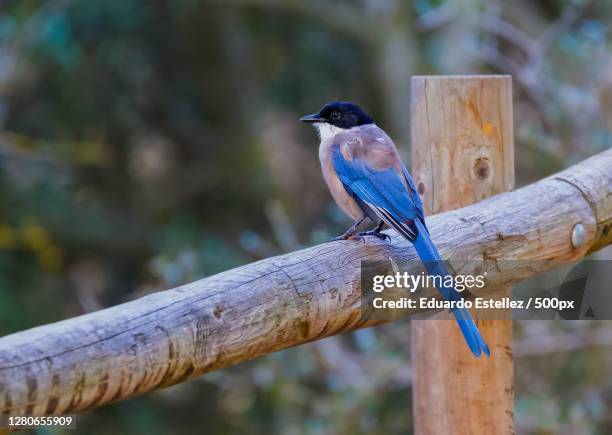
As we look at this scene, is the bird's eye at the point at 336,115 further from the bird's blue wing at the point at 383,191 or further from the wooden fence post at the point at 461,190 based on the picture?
the wooden fence post at the point at 461,190

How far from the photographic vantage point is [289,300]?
213cm

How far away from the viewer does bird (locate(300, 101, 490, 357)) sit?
2.49m

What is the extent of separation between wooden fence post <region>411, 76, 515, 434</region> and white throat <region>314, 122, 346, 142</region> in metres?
0.74

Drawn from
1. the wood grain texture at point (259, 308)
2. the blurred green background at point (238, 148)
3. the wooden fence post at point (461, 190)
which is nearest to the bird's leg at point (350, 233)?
the wood grain texture at point (259, 308)

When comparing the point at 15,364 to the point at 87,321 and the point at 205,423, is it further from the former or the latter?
the point at 205,423

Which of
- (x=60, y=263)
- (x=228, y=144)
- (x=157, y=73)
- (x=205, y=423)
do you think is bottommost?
(x=205, y=423)

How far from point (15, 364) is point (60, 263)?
6735mm

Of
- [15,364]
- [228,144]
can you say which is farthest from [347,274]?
[228,144]

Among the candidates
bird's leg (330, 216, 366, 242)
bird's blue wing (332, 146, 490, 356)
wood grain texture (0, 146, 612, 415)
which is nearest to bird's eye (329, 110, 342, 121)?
bird's blue wing (332, 146, 490, 356)

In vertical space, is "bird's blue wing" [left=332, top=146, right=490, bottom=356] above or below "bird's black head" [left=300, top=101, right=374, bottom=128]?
below

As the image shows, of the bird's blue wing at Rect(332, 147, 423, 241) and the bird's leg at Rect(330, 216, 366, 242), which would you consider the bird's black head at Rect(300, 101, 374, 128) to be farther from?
the bird's leg at Rect(330, 216, 366, 242)

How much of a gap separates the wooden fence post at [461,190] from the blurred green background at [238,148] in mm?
1801

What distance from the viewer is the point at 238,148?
9.00 metres

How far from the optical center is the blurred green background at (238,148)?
505 cm
